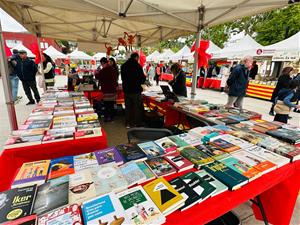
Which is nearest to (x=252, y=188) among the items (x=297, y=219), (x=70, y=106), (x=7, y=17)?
(x=297, y=219)

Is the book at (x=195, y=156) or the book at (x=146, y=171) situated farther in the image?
the book at (x=195, y=156)

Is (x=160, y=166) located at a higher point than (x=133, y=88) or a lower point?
lower

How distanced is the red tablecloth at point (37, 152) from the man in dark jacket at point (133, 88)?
2084 mm

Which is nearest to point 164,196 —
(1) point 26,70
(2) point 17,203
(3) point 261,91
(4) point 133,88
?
(2) point 17,203

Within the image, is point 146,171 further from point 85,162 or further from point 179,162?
point 85,162

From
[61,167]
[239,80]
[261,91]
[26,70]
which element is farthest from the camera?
[261,91]

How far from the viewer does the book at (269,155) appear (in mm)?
1123

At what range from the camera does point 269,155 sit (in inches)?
47.2

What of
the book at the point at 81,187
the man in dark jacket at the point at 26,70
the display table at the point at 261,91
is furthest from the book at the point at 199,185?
the display table at the point at 261,91

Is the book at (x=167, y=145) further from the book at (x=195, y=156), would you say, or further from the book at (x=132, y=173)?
the book at (x=132, y=173)

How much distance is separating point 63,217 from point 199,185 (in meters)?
0.64

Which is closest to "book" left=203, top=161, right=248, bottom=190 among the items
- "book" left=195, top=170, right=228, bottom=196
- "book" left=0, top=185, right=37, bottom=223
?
"book" left=195, top=170, right=228, bottom=196

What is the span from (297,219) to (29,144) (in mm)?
2384

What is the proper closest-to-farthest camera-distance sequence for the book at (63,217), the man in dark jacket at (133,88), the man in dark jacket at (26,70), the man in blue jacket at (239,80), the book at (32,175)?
the book at (63,217) < the book at (32,175) < the man in dark jacket at (133,88) < the man in blue jacket at (239,80) < the man in dark jacket at (26,70)
